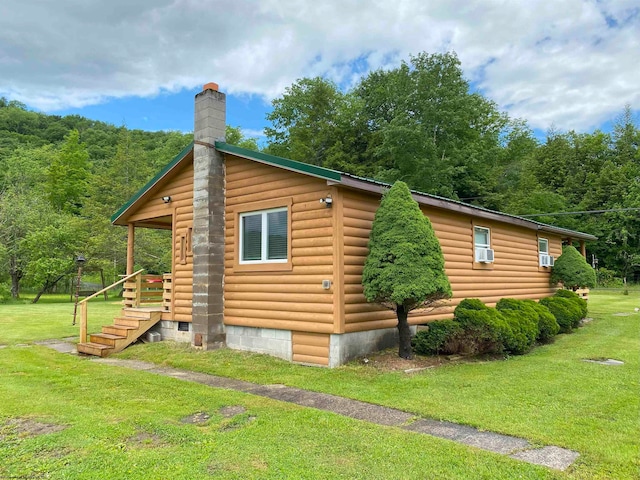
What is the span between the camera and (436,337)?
26.5 feet

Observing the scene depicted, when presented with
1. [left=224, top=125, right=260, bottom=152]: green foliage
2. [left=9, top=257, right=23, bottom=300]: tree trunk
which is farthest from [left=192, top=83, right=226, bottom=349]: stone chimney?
[left=224, top=125, right=260, bottom=152]: green foliage

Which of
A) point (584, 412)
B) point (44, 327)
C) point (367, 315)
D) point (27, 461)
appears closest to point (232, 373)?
point (367, 315)

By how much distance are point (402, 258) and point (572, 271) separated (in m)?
10.7

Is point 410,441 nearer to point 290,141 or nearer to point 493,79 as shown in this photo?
point 290,141

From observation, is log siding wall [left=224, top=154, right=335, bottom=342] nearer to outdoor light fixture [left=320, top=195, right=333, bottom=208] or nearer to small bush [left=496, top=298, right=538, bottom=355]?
outdoor light fixture [left=320, top=195, right=333, bottom=208]

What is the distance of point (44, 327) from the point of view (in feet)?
46.9

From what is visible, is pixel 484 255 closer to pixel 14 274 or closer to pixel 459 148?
pixel 459 148

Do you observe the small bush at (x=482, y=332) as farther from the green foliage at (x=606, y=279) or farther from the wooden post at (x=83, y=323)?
the green foliage at (x=606, y=279)

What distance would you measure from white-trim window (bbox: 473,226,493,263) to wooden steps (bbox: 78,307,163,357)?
7.74 m

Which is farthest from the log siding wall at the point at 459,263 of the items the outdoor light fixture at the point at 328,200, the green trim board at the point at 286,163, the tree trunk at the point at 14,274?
the tree trunk at the point at 14,274

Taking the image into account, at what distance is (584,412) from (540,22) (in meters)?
14.1

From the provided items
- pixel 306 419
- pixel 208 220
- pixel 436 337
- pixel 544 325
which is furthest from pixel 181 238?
pixel 544 325

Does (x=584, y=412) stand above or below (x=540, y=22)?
below

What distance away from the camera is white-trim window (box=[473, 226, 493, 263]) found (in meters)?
11.3
